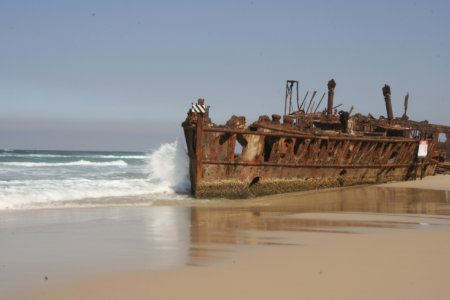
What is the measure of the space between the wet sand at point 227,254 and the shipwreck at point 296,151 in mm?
2278

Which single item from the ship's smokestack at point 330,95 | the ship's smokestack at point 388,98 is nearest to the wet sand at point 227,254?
the ship's smokestack at point 330,95

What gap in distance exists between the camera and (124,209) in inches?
430

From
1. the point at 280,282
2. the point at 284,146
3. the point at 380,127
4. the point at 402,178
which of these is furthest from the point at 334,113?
the point at 280,282

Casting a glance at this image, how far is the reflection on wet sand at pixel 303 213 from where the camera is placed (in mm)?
7297

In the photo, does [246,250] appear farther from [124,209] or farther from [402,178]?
[402,178]

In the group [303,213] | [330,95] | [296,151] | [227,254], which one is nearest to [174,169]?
[296,151]

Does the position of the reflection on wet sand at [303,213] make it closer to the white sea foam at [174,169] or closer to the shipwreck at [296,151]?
the shipwreck at [296,151]

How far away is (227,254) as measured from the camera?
5977mm

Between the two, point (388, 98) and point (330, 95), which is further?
point (388, 98)

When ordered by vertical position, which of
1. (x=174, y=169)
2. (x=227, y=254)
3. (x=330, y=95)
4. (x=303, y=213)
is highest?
(x=330, y=95)

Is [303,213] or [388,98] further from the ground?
[388,98]

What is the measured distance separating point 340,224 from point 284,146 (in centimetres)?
529

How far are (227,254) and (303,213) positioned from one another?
4.32 meters

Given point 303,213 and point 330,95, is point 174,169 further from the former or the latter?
point 303,213
